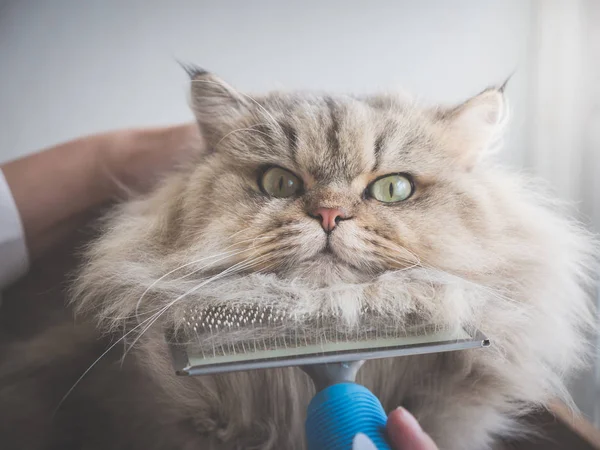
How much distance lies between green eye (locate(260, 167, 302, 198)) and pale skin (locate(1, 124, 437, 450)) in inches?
9.1

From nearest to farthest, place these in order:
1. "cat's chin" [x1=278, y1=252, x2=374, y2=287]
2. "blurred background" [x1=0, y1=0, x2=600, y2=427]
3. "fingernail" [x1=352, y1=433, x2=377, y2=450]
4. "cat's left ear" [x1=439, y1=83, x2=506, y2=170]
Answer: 1. "fingernail" [x1=352, y1=433, x2=377, y2=450]
2. "cat's chin" [x1=278, y1=252, x2=374, y2=287]
3. "cat's left ear" [x1=439, y1=83, x2=506, y2=170]
4. "blurred background" [x1=0, y1=0, x2=600, y2=427]

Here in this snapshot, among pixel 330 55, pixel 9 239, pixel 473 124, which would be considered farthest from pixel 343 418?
pixel 330 55

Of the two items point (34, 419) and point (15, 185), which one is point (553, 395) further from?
point (15, 185)

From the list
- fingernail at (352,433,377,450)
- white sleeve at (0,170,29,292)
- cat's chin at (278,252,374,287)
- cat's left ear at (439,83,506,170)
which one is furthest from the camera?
white sleeve at (0,170,29,292)

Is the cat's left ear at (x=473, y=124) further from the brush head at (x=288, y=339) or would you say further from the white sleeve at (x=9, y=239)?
the white sleeve at (x=9, y=239)

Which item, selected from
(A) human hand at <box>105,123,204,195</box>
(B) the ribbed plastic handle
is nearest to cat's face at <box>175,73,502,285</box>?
(B) the ribbed plastic handle

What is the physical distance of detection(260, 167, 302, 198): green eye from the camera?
0.65m

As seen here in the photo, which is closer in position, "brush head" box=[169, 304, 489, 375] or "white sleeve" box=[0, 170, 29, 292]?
"brush head" box=[169, 304, 489, 375]

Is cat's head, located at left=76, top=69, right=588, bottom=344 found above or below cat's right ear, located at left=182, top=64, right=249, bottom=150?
below

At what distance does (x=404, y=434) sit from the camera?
463 millimetres

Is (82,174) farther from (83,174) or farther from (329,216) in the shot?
(329,216)

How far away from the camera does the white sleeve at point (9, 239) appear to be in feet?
2.72

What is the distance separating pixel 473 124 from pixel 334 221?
306mm

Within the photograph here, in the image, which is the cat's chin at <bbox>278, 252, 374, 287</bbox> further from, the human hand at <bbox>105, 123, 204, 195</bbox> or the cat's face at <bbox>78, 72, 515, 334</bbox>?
the human hand at <bbox>105, 123, 204, 195</bbox>
